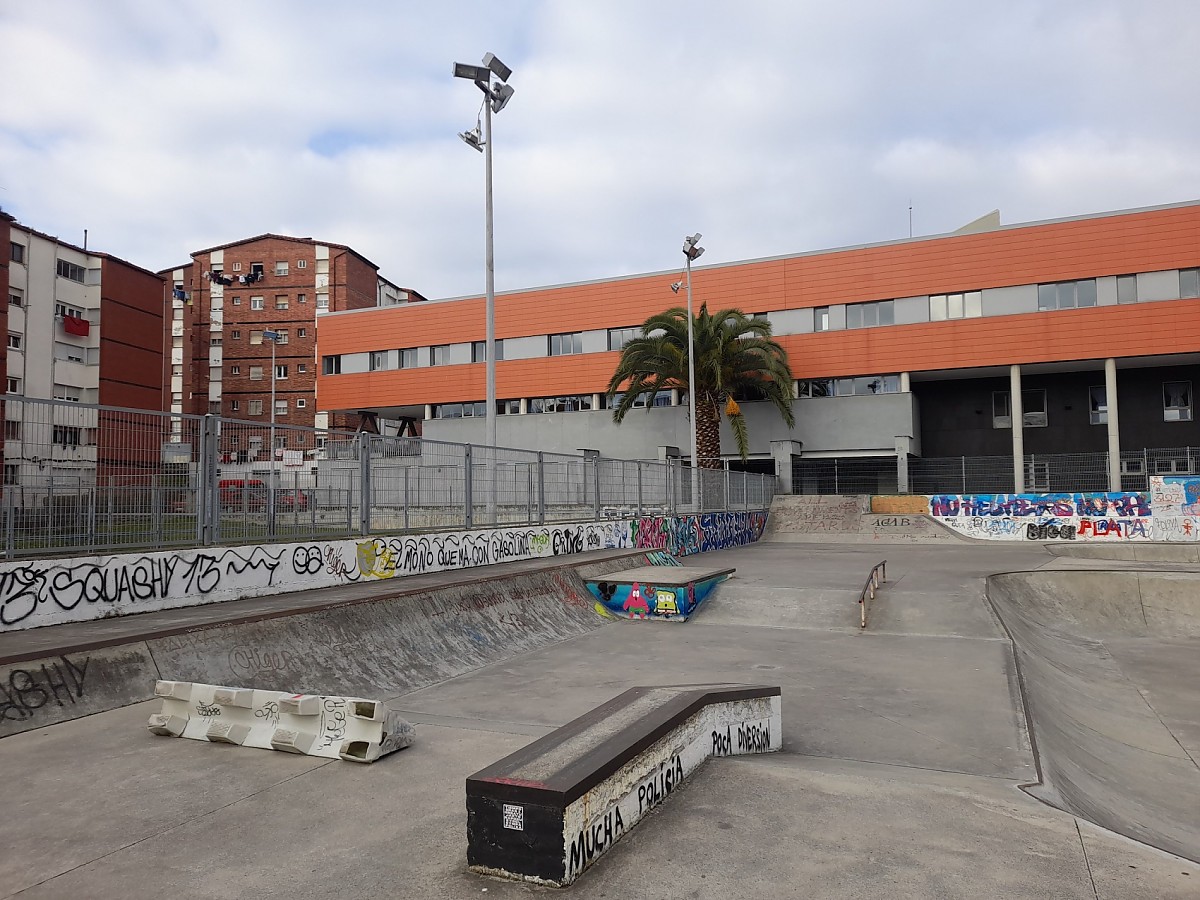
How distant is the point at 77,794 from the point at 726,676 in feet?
19.7

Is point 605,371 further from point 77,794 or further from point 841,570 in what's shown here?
point 77,794

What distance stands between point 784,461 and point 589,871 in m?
32.4

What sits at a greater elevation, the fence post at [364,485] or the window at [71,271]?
the window at [71,271]

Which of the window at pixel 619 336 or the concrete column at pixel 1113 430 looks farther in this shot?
the window at pixel 619 336

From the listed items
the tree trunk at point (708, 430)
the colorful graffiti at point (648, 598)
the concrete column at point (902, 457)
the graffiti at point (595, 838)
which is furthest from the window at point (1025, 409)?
the graffiti at point (595, 838)

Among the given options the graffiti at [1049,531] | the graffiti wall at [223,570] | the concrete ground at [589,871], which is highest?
the graffiti wall at [223,570]

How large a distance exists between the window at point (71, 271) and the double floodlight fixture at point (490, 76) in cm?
4321

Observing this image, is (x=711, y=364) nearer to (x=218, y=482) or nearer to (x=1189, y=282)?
(x=1189, y=282)

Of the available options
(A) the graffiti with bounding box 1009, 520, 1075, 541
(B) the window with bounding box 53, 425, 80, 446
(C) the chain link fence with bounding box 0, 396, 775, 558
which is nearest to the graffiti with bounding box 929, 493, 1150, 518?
(A) the graffiti with bounding box 1009, 520, 1075, 541

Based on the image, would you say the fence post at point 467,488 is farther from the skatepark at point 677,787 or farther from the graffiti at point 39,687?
the graffiti at point 39,687

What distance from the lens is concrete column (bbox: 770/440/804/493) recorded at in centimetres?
3441

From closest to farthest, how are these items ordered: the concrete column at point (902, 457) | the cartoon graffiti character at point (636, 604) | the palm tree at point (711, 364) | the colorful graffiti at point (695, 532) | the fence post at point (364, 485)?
the fence post at point (364, 485)
the cartoon graffiti character at point (636, 604)
the colorful graffiti at point (695, 532)
the palm tree at point (711, 364)
the concrete column at point (902, 457)

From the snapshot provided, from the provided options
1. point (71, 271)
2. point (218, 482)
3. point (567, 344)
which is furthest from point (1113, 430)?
point (71, 271)

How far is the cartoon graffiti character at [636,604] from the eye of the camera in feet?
41.3
